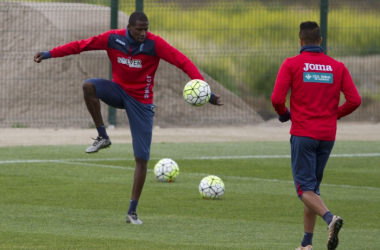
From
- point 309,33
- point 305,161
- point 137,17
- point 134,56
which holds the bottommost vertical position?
point 305,161

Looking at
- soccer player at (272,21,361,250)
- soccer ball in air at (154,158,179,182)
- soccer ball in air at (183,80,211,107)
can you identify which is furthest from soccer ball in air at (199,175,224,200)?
soccer player at (272,21,361,250)

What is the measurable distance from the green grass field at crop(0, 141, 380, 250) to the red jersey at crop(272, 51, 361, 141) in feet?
4.24

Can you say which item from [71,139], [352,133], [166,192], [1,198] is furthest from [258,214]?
[352,133]

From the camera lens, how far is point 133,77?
10.7 m

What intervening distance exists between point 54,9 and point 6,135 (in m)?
4.05

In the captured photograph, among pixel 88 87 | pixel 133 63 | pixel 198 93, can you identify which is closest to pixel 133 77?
pixel 133 63

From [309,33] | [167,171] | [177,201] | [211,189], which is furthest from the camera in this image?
[167,171]

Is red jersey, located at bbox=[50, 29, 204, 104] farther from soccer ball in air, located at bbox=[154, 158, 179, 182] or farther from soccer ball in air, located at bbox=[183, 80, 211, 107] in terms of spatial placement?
soccer ball in air, located at bbox=[154, 158, 179, 182]

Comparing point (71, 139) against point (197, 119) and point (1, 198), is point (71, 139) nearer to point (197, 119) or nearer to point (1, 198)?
point (197, 119)

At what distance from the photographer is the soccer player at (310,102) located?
8664 mm

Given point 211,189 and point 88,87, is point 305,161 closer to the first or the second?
point 88,87

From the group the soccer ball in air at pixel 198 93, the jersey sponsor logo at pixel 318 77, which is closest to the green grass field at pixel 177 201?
the soccer ball in air at pixel 198 93

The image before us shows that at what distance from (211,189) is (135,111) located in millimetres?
2363

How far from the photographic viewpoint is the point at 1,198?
12289 millimetres
